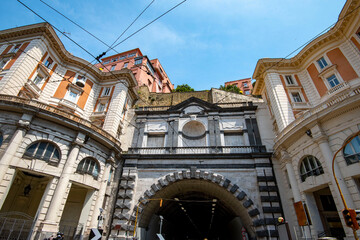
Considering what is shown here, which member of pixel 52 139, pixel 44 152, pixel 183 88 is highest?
pixel 183 88

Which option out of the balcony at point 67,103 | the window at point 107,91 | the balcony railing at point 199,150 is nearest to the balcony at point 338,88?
the balcony railing at point 199,150

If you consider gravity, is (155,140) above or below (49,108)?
above

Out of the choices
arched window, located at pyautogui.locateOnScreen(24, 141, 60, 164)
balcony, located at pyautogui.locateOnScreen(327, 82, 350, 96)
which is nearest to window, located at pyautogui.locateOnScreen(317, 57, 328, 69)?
balcony, located at pyautogui.locateOnScreen(327, 82, 350, 96)

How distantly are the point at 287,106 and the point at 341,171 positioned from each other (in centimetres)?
862

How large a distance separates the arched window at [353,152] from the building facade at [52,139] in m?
17.9

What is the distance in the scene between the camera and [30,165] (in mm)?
13797

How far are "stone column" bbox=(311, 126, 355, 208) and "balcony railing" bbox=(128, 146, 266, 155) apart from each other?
619cm

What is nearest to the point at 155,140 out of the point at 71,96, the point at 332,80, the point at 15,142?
the point at 71,96

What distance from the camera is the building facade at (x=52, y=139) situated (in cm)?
1375

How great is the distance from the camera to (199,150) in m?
19.7

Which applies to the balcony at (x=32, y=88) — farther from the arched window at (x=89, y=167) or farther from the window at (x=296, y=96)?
the window at (x=296, y=96)

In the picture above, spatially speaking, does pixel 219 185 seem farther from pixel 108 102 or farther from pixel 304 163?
pixel 108 102

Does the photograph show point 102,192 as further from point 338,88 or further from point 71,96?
point 338,88

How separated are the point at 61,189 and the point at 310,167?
18460 mm
